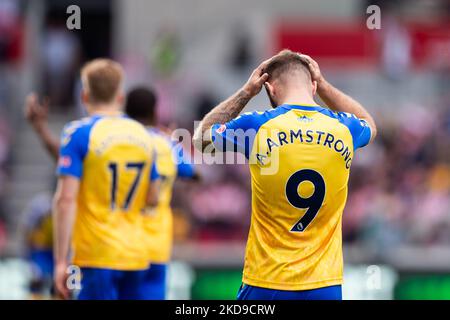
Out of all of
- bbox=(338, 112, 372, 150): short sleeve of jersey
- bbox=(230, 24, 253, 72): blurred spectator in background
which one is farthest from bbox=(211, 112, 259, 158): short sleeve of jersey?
bbox=(230, 24, 253, 72): blurred spectator in background

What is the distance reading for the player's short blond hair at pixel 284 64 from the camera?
22.9 feet

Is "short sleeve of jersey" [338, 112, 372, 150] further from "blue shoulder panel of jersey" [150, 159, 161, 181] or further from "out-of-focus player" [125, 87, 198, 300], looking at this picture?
"out-of-focus player" [125, 87, 198, 300]

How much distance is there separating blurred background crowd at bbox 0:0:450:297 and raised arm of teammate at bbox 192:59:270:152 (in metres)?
10.2

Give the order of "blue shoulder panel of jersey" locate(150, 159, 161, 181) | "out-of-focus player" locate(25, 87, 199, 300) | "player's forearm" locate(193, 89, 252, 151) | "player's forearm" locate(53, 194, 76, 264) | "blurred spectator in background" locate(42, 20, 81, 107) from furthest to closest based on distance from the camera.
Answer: "blurred spectator in background" locate(42, 20, 81, 107)
"out-of-focus player" locate(25, 87, 199, 300)
"blue shoulder panel of jersey" locate(150, 159, 161, 181)
"player's forearm" locate(53, 194, 76, 264)
"player's forearm" locate(193, 89, 252, 151)

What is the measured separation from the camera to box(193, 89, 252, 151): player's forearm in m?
7.08

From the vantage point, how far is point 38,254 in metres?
12.1

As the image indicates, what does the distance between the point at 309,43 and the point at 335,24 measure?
2.99 feet

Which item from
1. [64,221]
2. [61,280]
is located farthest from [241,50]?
[61,280]

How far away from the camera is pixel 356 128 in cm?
716

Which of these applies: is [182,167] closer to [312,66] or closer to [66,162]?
[66,162]

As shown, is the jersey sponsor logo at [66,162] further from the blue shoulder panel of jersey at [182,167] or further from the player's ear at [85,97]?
the blue shoulder panel of jersey at [182,167]

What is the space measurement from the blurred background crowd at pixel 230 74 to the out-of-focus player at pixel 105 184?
8235 millimetres

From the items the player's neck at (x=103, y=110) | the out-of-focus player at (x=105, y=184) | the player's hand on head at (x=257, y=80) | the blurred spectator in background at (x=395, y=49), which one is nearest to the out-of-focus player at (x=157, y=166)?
the out-of-focus player at (x=105, y=184)

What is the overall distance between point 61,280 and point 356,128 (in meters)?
2.44
